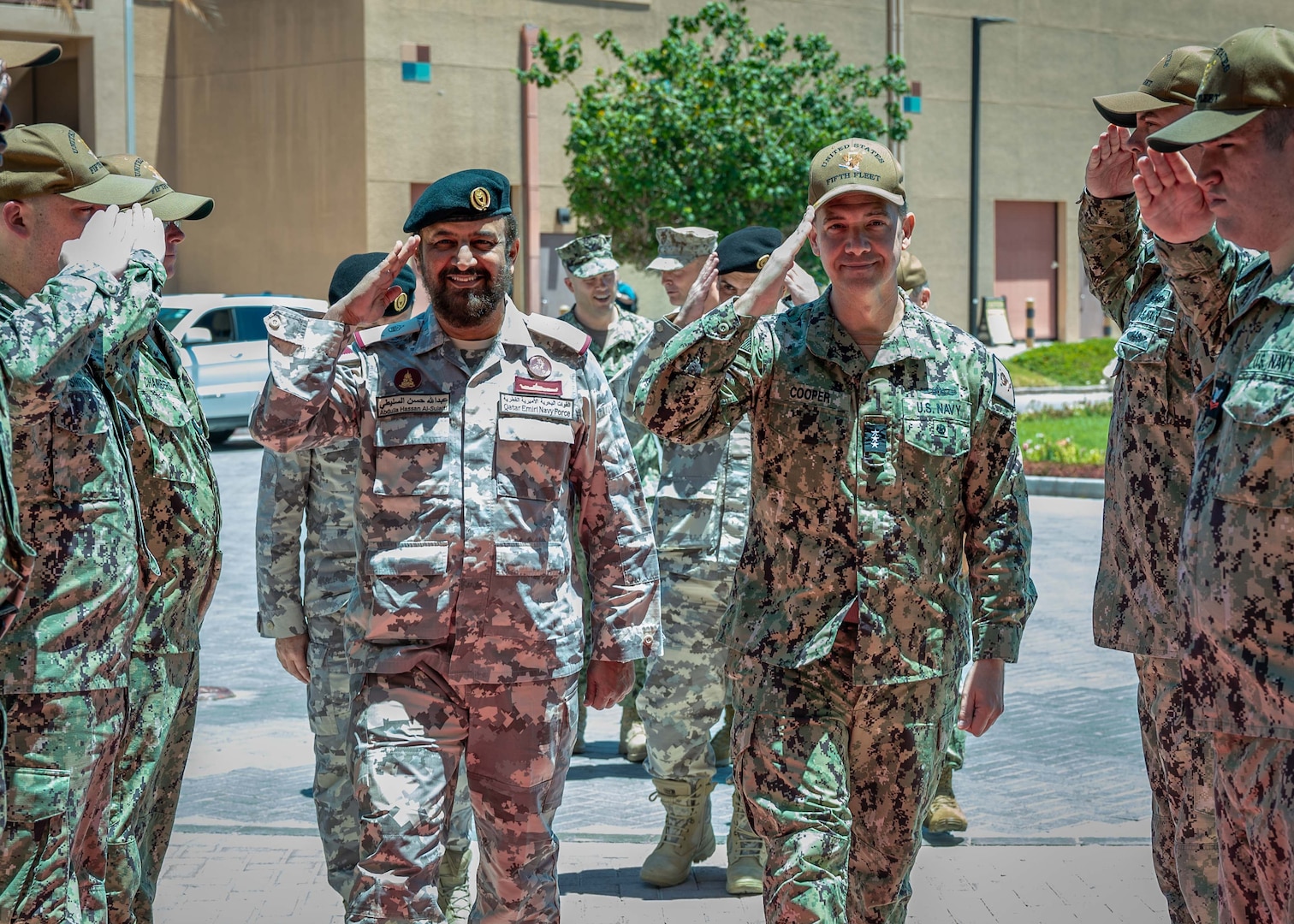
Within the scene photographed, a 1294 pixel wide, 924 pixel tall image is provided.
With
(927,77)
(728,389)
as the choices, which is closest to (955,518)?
(728,389)

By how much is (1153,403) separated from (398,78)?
2652 cm

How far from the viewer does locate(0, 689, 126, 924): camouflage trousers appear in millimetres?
3992

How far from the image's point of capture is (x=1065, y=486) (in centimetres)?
1794

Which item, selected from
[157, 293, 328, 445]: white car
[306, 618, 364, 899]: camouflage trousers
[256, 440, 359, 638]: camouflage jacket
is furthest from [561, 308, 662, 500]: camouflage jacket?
[157, 293, 328, 445]: white car

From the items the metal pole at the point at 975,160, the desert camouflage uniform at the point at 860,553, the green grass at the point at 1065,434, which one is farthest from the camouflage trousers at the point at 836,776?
the metal pole at the point at 975,160

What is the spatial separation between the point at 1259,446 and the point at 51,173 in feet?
10.4

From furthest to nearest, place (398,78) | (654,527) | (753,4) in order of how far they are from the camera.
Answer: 1. (753,4)
2. (398,78)
3. (654,527)

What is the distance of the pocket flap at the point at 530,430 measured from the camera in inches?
182

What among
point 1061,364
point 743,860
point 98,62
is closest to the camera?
point 743,860

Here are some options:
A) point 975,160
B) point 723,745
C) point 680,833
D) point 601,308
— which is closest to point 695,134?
point 975,160

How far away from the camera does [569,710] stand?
15.5ft

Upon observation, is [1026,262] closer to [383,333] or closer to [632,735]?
[632,735]

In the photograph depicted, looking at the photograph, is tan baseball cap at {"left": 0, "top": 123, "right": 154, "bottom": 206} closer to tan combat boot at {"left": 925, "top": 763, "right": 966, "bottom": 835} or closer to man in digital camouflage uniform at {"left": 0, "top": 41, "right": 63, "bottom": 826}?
man in digital camouflage uniform at {"left": 0, "top": 41, "right": 63, "bottom": 826}

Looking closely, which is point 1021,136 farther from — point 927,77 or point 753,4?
point 753,4
